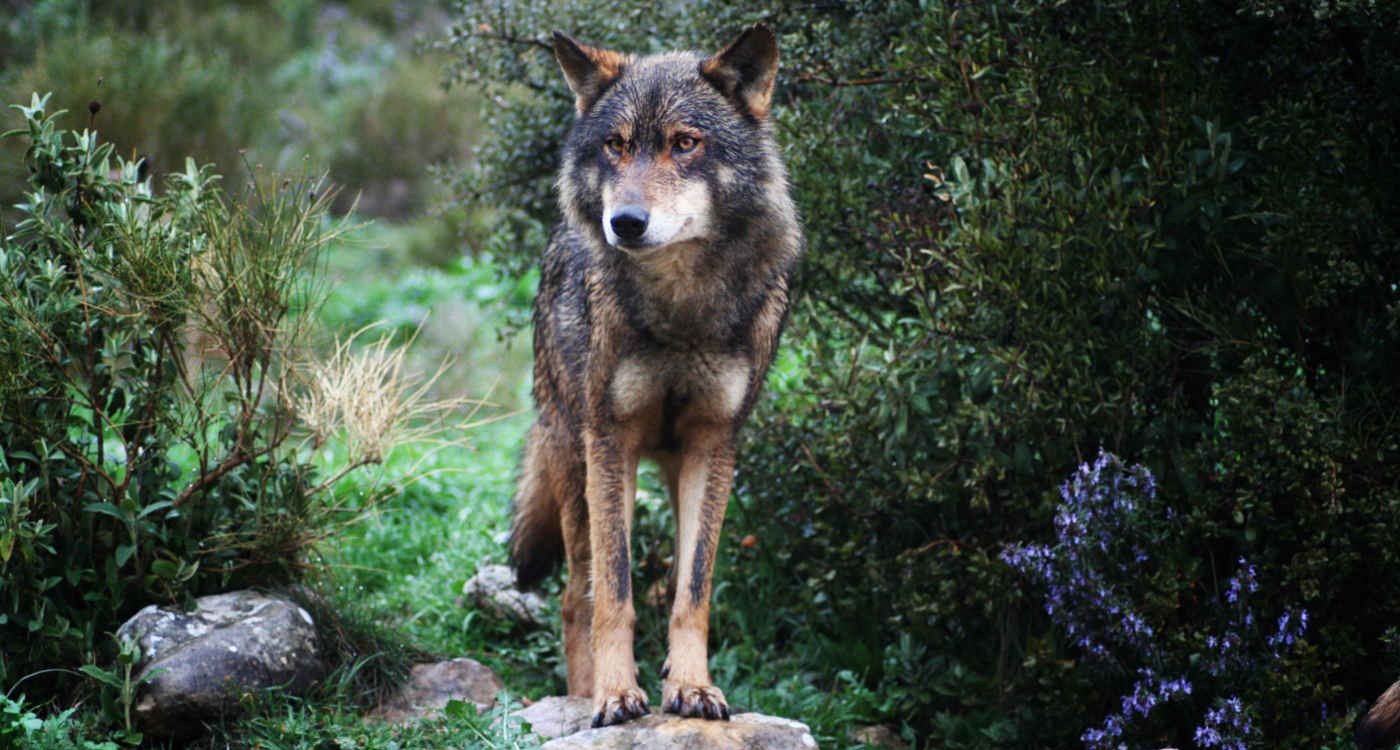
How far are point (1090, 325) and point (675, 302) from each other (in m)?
1.52

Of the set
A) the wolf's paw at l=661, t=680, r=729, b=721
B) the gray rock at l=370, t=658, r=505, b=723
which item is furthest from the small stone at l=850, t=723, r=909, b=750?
the gray rock at l=370, t=658, r=505, b=723

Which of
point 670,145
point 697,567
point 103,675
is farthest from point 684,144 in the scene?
point 103,675

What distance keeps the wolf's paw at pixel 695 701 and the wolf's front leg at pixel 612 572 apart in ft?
0.33

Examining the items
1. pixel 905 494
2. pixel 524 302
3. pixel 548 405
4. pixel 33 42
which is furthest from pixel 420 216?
pixel 905 494

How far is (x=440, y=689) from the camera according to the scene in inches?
197

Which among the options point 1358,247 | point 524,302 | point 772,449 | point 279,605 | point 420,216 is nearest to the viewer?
point 1358,247

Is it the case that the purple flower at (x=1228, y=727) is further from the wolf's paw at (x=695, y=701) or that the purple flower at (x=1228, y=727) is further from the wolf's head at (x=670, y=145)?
the wolf's head at (x=670, y=145)

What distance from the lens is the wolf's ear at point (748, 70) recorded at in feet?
14.6

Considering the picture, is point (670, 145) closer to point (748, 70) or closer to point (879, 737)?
point (748, 70)

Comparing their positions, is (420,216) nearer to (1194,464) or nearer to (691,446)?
(691,446)

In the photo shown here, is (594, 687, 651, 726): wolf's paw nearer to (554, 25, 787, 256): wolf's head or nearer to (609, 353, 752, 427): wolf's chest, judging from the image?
(609, 353, 752, 427): wolf's chest

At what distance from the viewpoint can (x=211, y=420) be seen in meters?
4.62

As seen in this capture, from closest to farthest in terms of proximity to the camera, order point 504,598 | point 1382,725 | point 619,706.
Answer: point 1382,725 < point 619,706 < point 504,598

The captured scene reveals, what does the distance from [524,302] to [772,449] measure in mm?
5366
